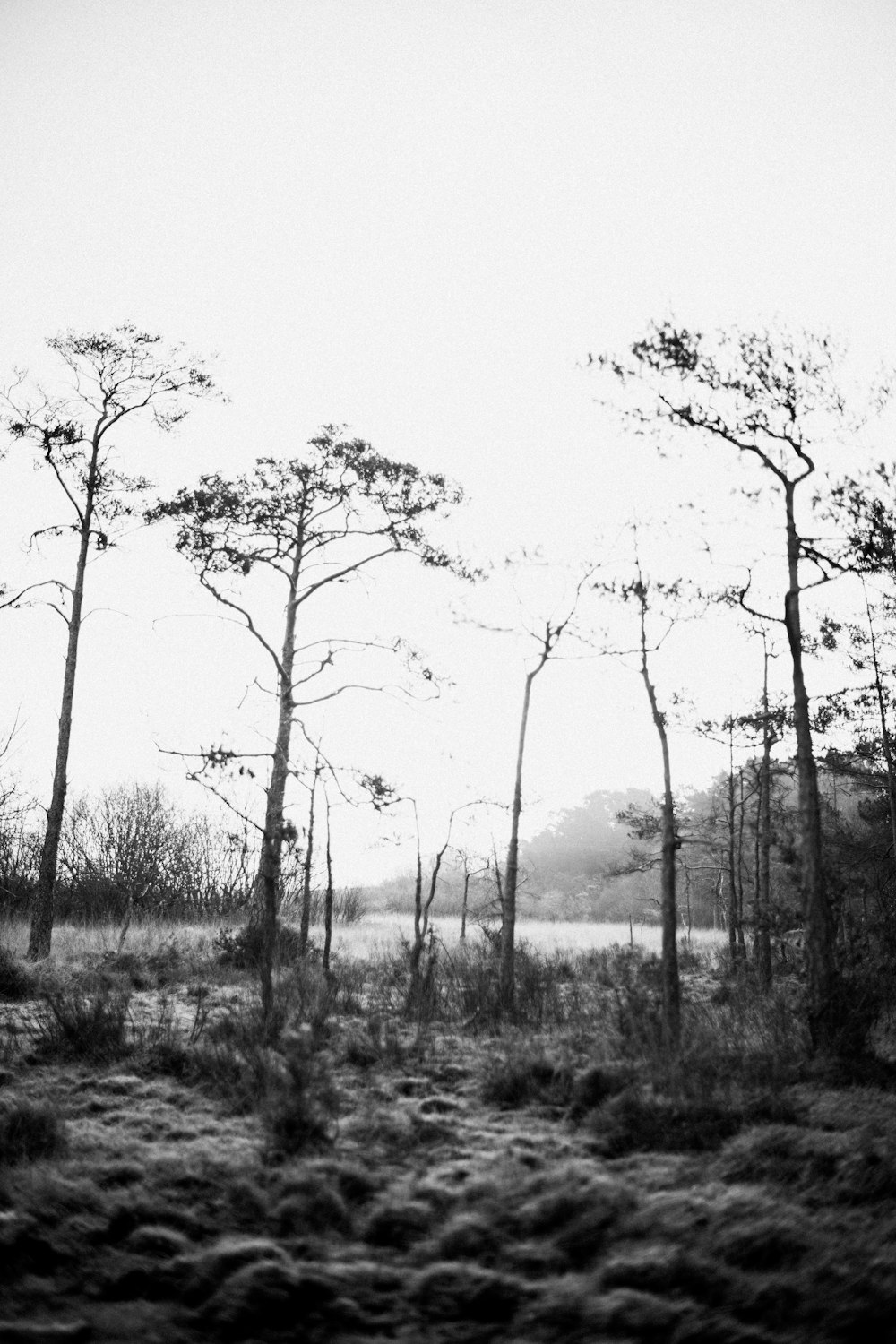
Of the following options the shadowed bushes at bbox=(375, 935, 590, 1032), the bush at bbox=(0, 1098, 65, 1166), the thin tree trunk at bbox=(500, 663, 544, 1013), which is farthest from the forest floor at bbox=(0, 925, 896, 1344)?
the thin tree trunk at bbox=(500, 663, 544, 1013)

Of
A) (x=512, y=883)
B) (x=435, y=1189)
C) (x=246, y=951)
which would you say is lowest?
(x=246, y=951)

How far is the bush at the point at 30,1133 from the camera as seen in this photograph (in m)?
4.81

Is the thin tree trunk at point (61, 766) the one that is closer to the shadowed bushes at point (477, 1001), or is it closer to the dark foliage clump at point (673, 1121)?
the shadowed bushes at point (477, 1001)

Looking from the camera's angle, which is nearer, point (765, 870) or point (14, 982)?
point (14, 982)

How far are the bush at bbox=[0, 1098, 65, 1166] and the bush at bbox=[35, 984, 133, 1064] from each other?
2.06 metres

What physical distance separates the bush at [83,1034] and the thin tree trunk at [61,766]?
6179mm

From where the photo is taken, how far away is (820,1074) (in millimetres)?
6855

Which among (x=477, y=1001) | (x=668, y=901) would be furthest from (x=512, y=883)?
(x=668, y=901)

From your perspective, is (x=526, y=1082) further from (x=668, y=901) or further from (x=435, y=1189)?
(x=668, y=901)

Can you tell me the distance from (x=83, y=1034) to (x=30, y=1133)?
2.64 metres

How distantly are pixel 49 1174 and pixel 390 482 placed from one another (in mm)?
11884

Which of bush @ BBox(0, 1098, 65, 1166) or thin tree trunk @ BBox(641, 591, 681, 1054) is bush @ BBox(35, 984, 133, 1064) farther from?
thin tree trunk @ BBox(641, 591, 681, 1054)

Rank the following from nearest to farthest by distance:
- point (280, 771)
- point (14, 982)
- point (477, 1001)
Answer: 1. point (477, 1001)
2. point (14, 982)
3. point (280, 771)

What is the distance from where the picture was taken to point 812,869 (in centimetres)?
866
